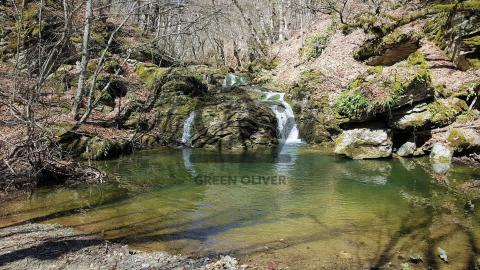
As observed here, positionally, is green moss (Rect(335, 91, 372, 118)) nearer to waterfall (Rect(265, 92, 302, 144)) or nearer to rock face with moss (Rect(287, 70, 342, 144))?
rock face with moss (Rect(287, 70, 342, 144))

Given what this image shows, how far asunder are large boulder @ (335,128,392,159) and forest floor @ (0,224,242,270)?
37.7 feet

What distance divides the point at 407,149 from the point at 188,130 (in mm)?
10877

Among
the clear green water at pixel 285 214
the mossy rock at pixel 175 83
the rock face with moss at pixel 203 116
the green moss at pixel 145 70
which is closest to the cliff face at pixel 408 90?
the clear green water at pixel 285 214

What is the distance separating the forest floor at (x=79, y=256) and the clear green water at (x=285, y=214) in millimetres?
468

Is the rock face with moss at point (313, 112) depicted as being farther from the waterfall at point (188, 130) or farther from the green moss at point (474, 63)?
the green moss at point (474, 63)

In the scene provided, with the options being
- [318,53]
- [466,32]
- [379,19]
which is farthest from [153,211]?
[318,53]

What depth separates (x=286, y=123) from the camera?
21547mm

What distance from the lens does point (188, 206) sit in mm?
9648

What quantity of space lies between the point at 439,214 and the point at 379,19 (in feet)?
57.8

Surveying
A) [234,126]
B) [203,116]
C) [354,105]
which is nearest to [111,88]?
[203,116]

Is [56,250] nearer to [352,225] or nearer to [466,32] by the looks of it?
[352,225]

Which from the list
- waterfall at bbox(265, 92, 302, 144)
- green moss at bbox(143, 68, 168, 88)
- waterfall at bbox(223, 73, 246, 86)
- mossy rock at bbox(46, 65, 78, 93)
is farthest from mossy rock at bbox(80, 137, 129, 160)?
waterfall at bbox(223, 73, 246, 86)

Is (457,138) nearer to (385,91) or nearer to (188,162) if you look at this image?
(385,91)

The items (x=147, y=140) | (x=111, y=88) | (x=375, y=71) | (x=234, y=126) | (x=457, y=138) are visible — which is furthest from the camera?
(x=111, y=88)
